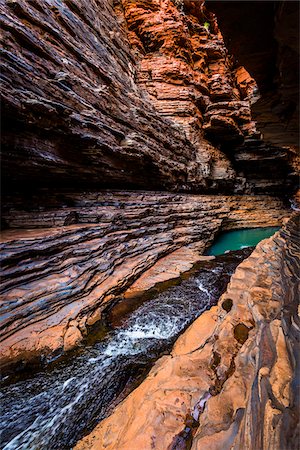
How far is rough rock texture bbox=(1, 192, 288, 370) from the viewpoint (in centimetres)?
416

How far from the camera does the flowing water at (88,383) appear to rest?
2.68m

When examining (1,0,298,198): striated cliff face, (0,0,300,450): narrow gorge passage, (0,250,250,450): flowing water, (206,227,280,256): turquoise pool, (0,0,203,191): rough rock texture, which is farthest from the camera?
(206,227,280,256): turquoise pool

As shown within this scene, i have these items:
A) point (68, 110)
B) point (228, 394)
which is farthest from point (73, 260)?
point (228, 394)

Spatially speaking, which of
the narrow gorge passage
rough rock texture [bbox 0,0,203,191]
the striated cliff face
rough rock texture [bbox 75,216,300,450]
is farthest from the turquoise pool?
rough rock texture [bbox 75,216,300,450]

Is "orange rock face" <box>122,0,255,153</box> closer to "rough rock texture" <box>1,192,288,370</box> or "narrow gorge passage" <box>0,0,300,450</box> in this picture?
"narrow gorge passage" <box>0,0,300,450</box>

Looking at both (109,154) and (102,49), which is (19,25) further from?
(102,49)

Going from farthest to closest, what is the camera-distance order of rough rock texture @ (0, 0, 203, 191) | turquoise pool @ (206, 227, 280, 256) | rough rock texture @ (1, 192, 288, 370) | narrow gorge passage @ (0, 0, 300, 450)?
1. turquoise pool @ (206, 227, 280, 256)
2. rough rock texture @ (0, 0, 203, 191)
3. rough rock texture @ (1, 192, 288, 370)
4. narrow gorge passage @ (0, 0, 300, 450)

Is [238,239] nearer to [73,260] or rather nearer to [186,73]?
[73,260]

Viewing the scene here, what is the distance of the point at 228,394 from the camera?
6.84 feet

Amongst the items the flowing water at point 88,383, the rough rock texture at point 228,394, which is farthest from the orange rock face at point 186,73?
the rough rock texture at point 228,394

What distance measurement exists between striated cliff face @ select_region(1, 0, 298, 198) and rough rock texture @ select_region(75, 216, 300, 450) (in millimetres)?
5600

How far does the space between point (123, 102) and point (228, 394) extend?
9.29 meters

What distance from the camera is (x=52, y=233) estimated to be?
566cm

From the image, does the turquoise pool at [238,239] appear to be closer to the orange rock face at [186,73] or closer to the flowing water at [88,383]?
the orange rock face at [186,73]
